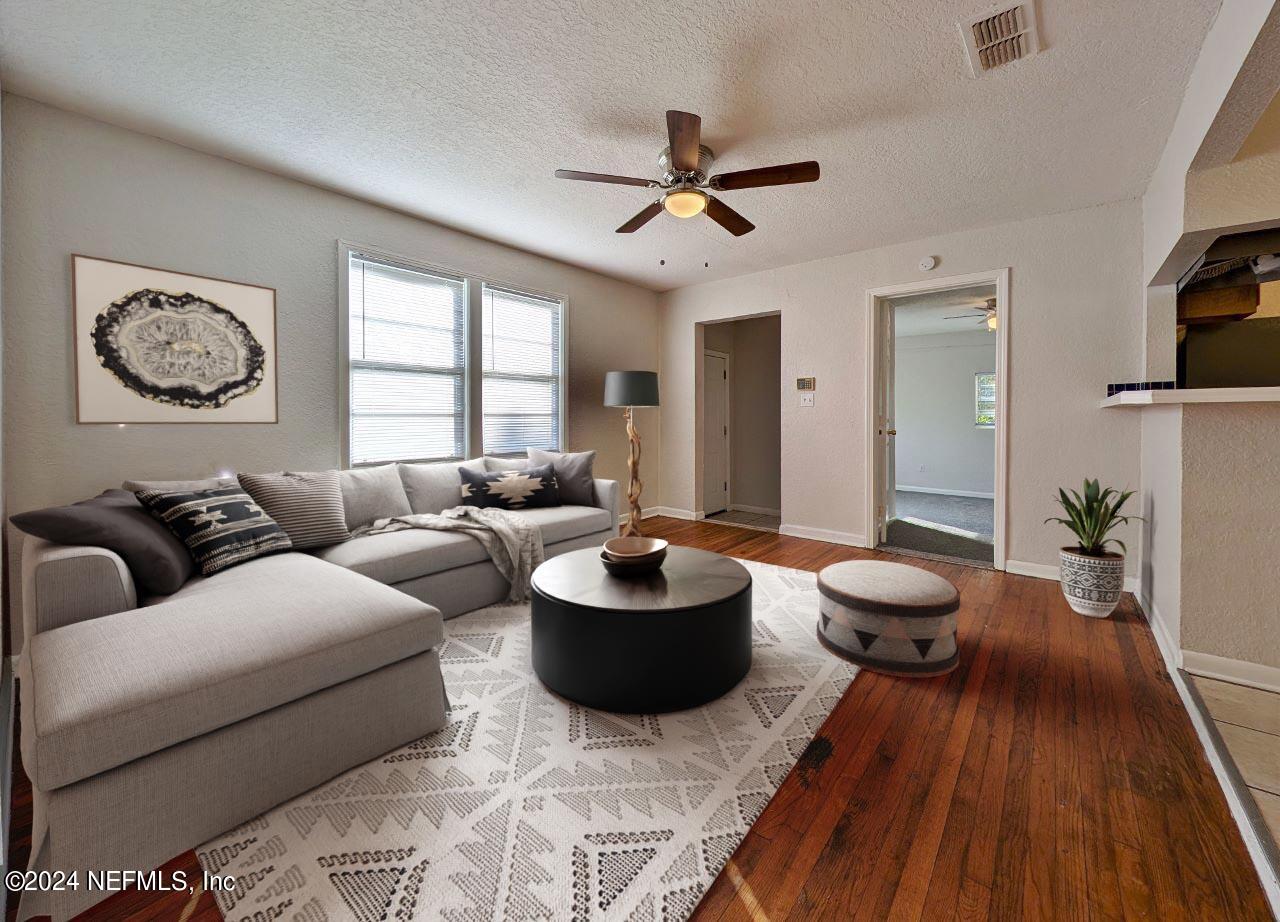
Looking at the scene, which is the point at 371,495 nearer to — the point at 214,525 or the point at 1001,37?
the point at 214,525

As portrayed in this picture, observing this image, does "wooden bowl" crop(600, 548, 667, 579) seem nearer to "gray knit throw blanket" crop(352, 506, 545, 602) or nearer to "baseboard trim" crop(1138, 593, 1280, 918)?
"gray knit throw blanket" crop(352, 506, 545, 602)

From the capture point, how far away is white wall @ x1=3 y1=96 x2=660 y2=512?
2.33 meters

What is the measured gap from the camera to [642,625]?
6.25 ft

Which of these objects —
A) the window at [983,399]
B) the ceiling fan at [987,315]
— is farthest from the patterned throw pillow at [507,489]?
the window at [983,399]

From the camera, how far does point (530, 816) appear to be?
4.81 ft

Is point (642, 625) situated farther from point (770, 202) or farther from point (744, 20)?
point (770, 202)

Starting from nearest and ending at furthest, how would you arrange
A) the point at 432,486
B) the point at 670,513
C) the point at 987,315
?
the point at 432,486 < the point at 670,513 < the point at 987,315

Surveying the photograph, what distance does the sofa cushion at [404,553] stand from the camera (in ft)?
8.57

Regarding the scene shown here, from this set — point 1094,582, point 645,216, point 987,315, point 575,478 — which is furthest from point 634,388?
point 987,315

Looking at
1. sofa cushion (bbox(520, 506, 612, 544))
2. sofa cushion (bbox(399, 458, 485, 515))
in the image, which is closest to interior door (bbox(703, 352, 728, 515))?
sofa cushion (bbox(520, 506, 612, 544))

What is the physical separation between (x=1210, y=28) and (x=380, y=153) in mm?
3588

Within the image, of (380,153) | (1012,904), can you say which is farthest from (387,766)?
(380,153)

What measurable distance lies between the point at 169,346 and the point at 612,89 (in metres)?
2.59

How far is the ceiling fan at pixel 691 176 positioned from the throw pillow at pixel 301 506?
2089 mm
